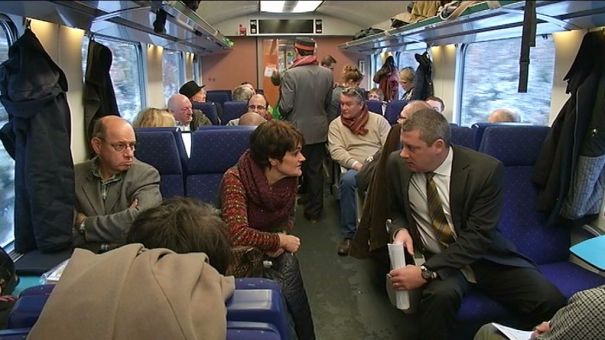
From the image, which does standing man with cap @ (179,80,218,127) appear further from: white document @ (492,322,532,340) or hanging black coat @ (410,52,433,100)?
white document @ (492,322,532,340)

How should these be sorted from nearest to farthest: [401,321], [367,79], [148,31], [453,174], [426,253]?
[453,174], [426,253], [401,321], [148,31], [367,79]

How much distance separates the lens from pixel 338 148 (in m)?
4.27

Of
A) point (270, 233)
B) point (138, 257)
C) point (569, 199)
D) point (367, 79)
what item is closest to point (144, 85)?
point (270, 233)

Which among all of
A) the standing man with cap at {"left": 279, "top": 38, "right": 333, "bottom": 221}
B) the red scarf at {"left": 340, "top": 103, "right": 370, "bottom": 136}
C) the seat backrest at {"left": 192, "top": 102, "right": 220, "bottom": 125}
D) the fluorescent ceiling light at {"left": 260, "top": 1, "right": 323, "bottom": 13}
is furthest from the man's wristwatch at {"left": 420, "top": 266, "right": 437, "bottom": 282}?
the seat backrest at {"left": 192, "top": 102, "right": 220, "bottom": 125}

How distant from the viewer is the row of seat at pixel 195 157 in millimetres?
2932

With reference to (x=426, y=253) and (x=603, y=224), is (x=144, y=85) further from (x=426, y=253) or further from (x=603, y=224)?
(x=603, y=224)

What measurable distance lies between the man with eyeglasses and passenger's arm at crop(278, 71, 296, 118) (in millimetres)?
2232

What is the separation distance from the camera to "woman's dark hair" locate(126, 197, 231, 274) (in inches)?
48.0

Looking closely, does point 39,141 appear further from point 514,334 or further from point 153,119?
point 514,334

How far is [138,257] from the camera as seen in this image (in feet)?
3.08

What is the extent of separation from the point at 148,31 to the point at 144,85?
5.69ft

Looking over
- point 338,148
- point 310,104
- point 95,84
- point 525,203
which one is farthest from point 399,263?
point 310,104

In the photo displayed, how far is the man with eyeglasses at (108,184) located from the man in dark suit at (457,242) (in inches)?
52.4

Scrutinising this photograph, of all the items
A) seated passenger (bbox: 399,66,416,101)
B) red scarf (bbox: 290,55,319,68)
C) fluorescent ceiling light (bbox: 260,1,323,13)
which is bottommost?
seated passenger (bbox: 399,66,416,101)
